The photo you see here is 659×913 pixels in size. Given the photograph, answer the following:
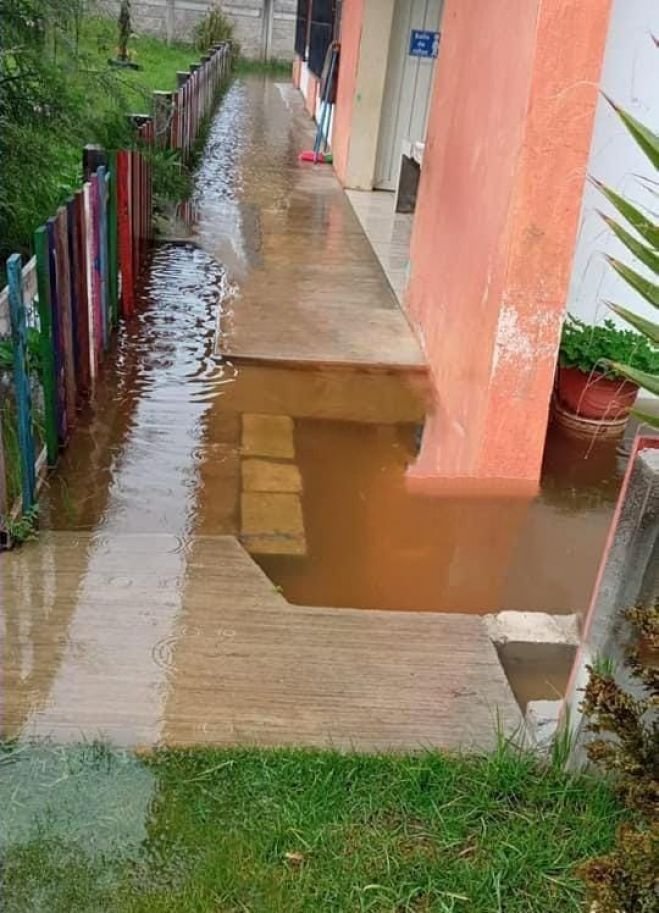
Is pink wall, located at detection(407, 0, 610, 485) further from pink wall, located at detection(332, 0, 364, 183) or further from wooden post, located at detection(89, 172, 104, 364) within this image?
pink wall, located at detection(332, 0, 364, 183)

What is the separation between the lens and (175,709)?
274 centimetres

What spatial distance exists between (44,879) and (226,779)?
1.68 ft

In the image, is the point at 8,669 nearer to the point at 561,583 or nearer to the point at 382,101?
the point at 561,583

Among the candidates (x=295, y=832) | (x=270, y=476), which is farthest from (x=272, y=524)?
(x=295, y=832)

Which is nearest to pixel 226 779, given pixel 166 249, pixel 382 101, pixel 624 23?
pixel 624 23

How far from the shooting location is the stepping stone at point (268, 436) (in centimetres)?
475

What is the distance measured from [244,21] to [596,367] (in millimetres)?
22969

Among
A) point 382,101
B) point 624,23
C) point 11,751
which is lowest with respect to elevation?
point 11,751

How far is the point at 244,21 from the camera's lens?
24.9m

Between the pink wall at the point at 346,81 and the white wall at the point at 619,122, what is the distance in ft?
17.9

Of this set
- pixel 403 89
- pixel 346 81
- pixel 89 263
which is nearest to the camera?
pixel 89 263

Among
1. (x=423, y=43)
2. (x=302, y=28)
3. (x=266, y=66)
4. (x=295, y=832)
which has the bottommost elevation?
(x=266, y=66)

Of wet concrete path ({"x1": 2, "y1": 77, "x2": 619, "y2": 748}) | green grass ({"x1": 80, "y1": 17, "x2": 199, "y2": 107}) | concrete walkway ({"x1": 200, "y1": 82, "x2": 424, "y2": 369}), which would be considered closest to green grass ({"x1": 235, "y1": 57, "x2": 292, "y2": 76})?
green grass ({"x1": 80, "y1": 17, "x2": 199, "y2": 107})

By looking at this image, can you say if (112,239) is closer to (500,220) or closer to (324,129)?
(500,220)
